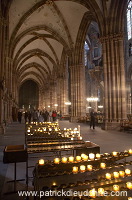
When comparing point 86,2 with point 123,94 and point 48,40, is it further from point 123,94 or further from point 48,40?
point 48,40

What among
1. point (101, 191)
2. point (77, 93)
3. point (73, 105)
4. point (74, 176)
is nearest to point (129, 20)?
point (77, 93)

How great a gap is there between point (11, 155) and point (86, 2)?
15040 mm

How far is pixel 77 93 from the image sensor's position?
19.8 metres

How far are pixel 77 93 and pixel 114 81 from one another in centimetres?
811

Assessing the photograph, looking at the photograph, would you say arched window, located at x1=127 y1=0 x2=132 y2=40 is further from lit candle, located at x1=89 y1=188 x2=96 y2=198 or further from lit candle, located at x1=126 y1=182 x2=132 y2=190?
lit candle, located at x1=89 y1=188 x2=96 y2=198

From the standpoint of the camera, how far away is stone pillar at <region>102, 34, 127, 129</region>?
11.7 metres

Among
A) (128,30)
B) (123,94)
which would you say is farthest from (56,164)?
(128,30)

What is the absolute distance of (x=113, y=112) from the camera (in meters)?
11.8

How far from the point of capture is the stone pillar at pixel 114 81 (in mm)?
11727

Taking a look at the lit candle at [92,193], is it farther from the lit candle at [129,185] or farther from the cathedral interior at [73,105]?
the lit candle at [129,185]

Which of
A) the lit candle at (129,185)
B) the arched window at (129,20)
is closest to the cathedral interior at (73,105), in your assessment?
the lit candle at (129,185)

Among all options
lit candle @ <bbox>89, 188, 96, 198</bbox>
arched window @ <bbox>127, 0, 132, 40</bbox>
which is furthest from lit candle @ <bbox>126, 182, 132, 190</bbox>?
arched window @ <bbox>127, 0, 132, 40</bbox>

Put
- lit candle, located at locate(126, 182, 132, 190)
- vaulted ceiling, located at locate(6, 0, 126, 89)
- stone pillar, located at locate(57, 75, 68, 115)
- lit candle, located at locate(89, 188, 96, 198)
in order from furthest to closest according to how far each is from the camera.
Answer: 1. stone pillar, located at locate(57, 75, 68, 115)
2. vaulted ceiling, located at locate(6, 0, 126, 89)
3. lit candle, located at locate(126, 182, 132, 190)
4. lit candle, located at locate(89, 188, 96, 198)

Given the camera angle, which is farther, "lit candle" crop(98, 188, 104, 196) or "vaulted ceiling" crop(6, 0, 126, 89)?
"vaulted ceiling" crop(6, 0, 126, 89)
